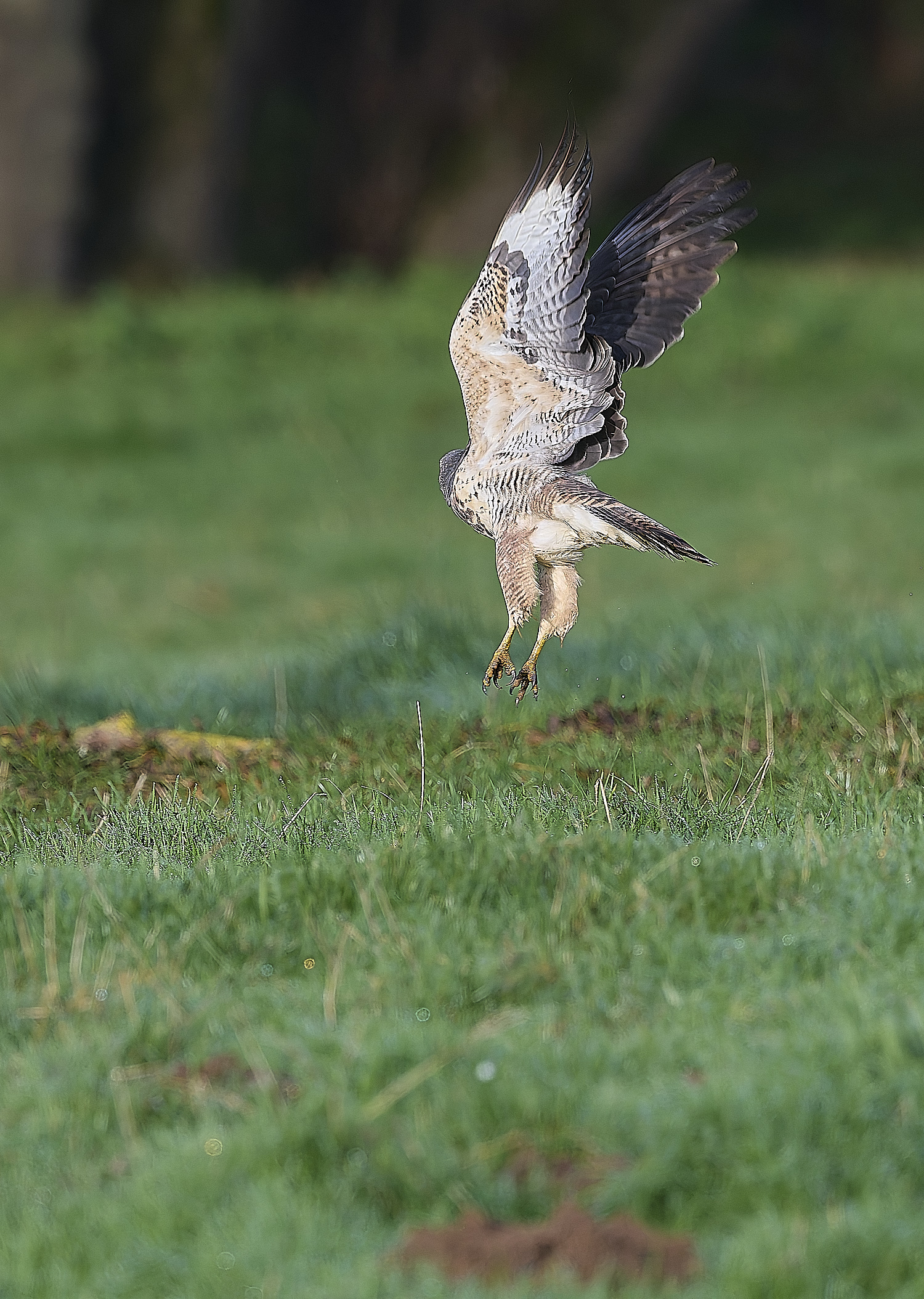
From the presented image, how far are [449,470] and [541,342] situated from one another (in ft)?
2.94

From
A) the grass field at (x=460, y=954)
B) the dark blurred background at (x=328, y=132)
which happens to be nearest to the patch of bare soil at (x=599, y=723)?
the grass field at (x=460, y=954)

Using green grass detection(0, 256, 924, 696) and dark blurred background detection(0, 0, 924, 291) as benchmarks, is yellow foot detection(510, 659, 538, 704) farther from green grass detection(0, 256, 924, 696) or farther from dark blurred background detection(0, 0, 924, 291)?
dark blurred background detection(0, 0, 924, 291)

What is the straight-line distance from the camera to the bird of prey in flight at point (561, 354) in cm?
570

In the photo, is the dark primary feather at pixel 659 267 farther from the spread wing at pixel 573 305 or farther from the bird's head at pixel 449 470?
the bird's head at pixel 449 470

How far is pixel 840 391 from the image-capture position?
1722 centimetres

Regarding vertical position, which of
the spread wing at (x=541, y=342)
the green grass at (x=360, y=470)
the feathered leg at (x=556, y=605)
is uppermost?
the spread wing at (x=541, y=342)

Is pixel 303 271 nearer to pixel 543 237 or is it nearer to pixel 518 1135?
pixel 543 237

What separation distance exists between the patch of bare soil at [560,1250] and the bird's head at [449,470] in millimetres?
3928

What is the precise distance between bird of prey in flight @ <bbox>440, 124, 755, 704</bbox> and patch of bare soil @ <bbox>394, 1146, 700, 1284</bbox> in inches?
115

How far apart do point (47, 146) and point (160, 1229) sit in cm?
1782

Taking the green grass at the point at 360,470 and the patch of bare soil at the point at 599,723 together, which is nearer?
the patch of bare soil at the point at 599,723

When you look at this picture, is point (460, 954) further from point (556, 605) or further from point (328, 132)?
point (328, 132)

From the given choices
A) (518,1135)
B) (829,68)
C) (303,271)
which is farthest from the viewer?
(829,68)

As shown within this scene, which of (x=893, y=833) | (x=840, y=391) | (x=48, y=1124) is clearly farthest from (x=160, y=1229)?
(x=840, y=391)
